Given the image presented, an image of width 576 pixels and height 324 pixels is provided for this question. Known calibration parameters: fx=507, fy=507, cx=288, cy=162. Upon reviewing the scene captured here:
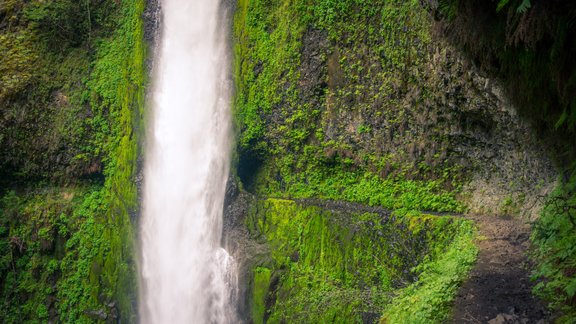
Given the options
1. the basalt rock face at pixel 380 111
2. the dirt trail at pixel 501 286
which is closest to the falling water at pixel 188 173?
the basalt rock face at pixel 380 111

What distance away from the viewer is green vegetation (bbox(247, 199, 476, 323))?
623 cm

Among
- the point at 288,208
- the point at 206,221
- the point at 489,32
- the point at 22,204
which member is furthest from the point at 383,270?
the point at 22,204

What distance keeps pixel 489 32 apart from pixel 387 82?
4080mm

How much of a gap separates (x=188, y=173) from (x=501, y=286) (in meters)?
8.75

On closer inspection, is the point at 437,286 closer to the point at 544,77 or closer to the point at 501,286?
the point at 501,286

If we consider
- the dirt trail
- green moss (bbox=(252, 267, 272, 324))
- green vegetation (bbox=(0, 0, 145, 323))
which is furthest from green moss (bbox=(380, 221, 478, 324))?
green vegetation (bbox=(0, 0, 145, 323))

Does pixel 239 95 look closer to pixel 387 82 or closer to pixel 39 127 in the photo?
pixel 387 82

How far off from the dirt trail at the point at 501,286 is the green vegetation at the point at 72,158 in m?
10.3

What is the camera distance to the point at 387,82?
8531 mm

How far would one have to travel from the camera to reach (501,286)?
495 centimetres

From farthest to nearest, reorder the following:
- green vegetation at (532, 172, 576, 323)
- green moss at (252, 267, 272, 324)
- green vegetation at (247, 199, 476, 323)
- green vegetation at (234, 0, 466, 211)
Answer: green moss at (252, 267, 272, 324) < green vegetation at (234, 0, 466, 211) < green vegetation at (247, 199, 476, 323) < green vegetation at (532, 172, 576, 323)

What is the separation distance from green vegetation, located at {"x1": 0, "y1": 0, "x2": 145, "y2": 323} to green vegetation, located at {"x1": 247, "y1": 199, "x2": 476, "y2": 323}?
5.48m

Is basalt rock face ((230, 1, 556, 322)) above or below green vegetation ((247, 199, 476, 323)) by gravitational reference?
above

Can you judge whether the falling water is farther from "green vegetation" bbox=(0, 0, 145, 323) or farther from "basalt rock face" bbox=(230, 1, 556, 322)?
"green vegetation" bbox=(0, 0, 145, 323)
